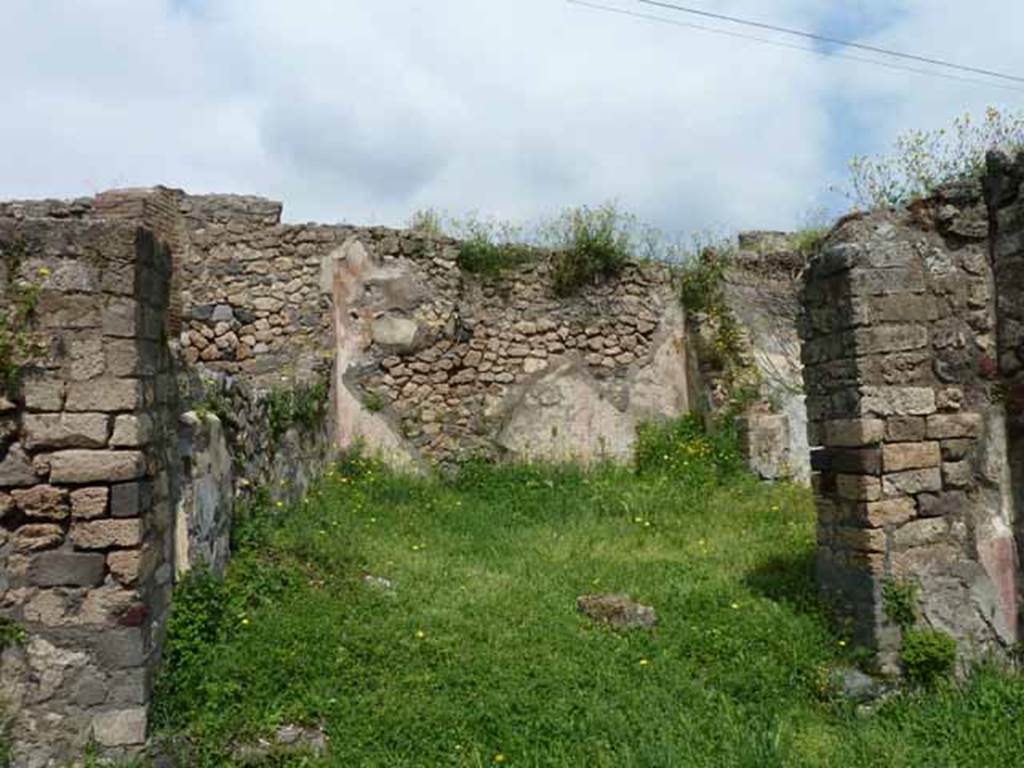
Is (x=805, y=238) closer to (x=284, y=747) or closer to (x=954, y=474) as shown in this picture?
(x=954, y=474)

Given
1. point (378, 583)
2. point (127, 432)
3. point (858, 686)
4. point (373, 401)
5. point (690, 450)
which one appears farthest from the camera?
point (690, 450)

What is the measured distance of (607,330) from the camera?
37.3 ft

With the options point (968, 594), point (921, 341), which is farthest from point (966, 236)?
point (968, 594)

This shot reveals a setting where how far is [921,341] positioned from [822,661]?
1.99 metres

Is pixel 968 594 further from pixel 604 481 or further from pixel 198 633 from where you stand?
pixel 604 481

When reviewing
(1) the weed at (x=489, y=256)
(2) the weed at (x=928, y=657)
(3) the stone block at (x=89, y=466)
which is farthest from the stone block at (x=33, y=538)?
(1) the weed at (x=489, y=256)

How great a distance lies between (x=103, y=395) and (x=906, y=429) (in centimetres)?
443

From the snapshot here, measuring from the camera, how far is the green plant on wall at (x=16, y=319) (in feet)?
13.7

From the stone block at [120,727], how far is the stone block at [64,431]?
129 cm

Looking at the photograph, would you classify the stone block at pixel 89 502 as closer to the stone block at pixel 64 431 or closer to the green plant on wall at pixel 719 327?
the stone block at pixel 64 431

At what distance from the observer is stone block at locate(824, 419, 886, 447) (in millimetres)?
5109

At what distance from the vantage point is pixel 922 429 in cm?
519

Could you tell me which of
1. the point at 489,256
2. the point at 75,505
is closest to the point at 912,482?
the point at 75,505

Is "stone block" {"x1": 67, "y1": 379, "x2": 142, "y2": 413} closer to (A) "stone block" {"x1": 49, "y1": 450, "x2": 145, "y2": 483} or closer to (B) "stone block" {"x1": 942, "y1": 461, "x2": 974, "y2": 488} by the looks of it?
(A) "stone block" {"x1": 49, "y1": 450, "x2": 145, "y2": 483}
